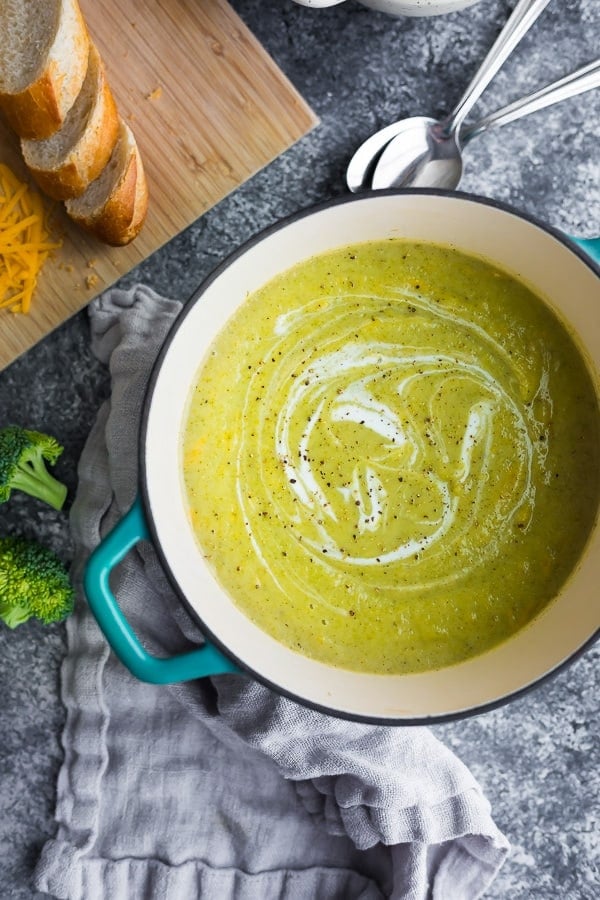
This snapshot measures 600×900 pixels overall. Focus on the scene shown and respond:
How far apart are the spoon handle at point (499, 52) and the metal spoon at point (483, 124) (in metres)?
0.05

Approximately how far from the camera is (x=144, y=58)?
6.54 feet

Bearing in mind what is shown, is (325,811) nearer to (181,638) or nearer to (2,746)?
(181,638)

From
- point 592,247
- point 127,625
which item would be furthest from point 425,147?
point 127,625

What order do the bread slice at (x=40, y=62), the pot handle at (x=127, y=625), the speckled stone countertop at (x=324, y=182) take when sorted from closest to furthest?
the pot handle at (x=127, y=625)
the bread slice at (x=40, y=62)
the speckled stone countertop at (x=324, y=182)

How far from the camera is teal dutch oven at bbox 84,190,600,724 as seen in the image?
5.53ft

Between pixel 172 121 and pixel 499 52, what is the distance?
71 centimetres

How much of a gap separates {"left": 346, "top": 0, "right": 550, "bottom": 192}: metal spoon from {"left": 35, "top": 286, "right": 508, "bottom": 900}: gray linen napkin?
526mm

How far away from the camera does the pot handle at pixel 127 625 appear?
165 cm

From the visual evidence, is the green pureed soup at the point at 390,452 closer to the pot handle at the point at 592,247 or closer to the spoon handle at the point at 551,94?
the pot handle at the point at 592,247

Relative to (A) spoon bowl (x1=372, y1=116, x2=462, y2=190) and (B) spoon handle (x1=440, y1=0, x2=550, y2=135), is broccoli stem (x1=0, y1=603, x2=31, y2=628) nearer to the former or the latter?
(A) spoon bowl (x1=372, y1=116, x2=462, y2=190)

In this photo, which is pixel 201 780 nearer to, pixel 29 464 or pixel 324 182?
pixel 29 464

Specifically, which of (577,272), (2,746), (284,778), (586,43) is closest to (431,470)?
(577,272)

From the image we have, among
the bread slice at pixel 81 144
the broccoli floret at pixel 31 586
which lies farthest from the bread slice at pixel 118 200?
the broccoli floret at pixel 31 586

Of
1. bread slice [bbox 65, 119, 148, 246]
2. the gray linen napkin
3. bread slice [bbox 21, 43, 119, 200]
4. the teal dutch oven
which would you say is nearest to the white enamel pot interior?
the teal dutch oven
